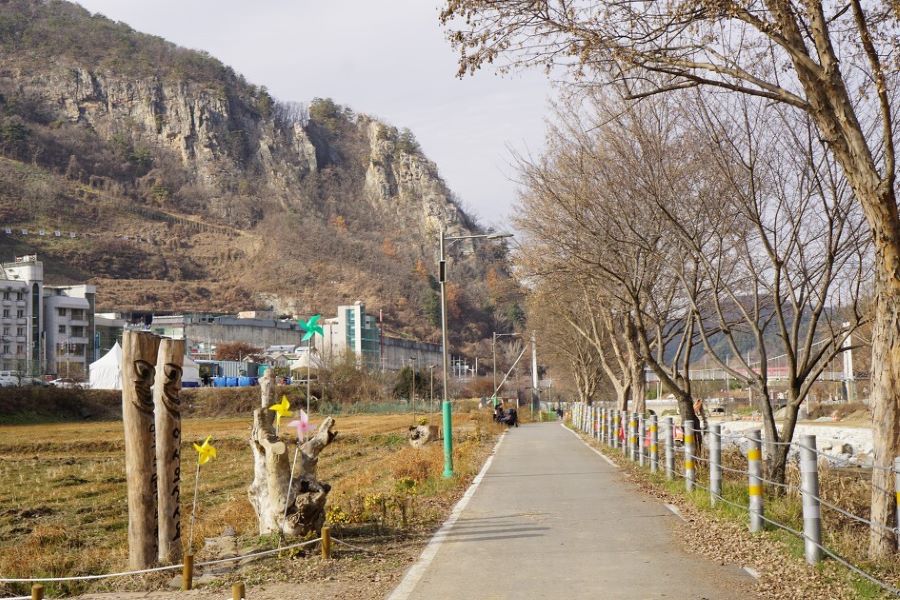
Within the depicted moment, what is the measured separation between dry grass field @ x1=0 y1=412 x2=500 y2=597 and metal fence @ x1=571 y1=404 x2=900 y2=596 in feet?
12.0

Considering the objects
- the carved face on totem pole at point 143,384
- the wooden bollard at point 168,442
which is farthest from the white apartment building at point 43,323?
the carved face on totem pole at point 143,384

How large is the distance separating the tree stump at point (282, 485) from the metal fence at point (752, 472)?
4.63m

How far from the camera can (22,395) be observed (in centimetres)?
6388

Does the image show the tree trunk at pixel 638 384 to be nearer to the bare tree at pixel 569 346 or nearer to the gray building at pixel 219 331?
the bare tree at pixel 569 346

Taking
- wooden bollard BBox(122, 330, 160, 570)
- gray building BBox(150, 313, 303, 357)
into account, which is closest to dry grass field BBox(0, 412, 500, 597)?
wooden bollard BBox(122, 330, 160, 570)

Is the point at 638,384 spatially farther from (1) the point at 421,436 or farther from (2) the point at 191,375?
(2) the point at 191,375

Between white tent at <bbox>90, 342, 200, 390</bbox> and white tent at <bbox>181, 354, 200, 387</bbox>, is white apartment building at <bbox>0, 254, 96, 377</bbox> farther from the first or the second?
white tent at <bbox>181, 354, 200, 387</bbox>

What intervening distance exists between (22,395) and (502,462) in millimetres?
48266

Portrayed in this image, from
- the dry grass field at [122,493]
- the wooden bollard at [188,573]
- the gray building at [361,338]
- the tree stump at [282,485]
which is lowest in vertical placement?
the dry grass field at [122,493]

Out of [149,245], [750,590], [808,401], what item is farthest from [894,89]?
[149,245]

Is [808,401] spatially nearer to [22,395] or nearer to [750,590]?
[22,395]

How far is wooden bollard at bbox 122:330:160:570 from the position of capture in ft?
32.2

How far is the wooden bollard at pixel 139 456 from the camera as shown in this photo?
32.2 feet

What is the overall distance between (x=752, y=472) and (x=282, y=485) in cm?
497
